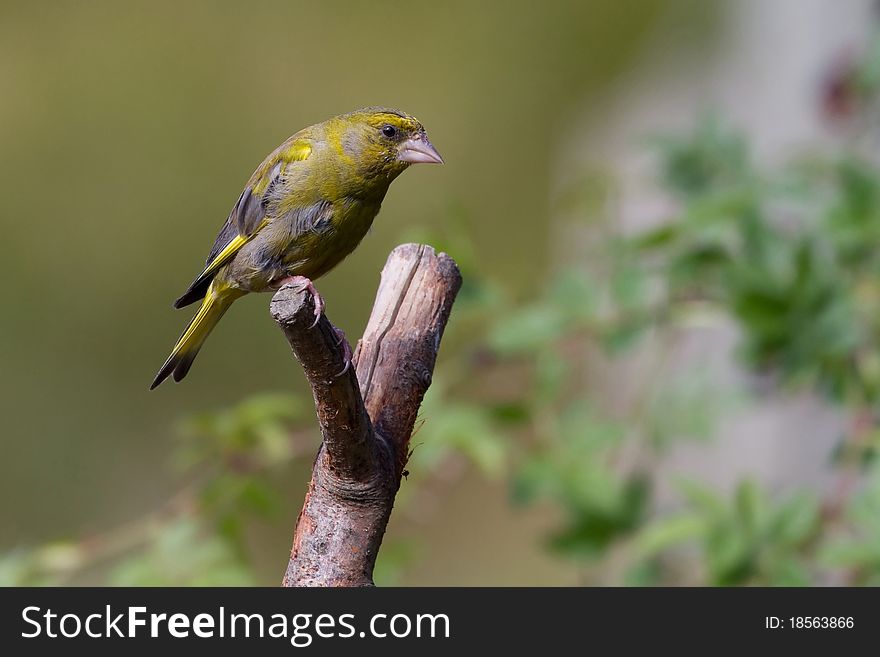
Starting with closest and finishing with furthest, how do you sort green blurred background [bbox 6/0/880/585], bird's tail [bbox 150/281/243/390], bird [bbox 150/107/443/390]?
bird [bbox 150/107/443/390] < bird's tail [bbox 150/281/243/390] < green blurred background [bbox 6/0/880/585]

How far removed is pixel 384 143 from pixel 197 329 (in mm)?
730

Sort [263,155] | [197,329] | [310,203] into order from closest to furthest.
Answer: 1. [310,203]
2. [197,329]
3. [263,155]

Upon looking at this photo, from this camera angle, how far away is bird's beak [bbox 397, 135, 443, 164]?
279 centimetres

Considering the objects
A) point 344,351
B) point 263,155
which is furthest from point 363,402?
point 263,155

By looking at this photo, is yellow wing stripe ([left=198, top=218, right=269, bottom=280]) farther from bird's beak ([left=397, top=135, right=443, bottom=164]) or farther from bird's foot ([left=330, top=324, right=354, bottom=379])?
bird's foot ([left=330, top=324, right=354, bottom=379])

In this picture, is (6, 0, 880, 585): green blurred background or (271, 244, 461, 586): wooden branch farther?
(6, 0, 880, 585): green blurred background

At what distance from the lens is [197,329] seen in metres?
2.98

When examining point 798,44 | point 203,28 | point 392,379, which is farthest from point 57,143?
point 392,379

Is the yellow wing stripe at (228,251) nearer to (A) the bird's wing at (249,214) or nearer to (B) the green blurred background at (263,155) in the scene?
(A) the bird's wing at (249,214)

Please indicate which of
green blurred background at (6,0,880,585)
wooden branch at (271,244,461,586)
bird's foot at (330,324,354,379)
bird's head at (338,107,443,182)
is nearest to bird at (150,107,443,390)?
bird's head at (338,107,443,182)

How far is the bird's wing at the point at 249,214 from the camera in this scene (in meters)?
2.79

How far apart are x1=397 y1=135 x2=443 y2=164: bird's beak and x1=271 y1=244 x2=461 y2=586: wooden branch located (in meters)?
0.43

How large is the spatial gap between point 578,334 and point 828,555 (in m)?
1.10

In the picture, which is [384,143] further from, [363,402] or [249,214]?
[363,402]
